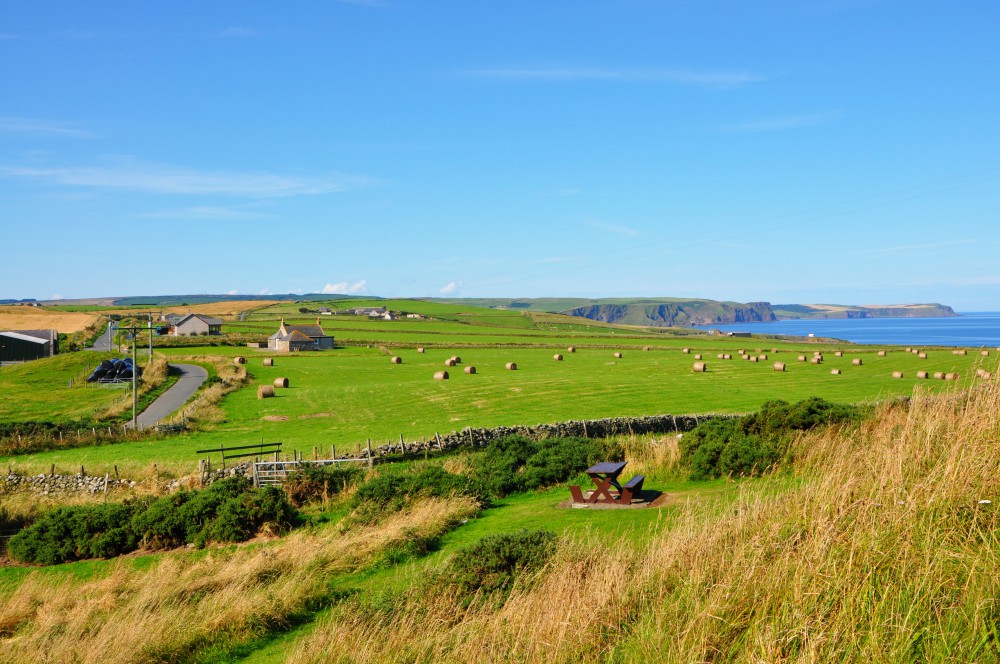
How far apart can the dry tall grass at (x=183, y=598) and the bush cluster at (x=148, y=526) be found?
155 cm

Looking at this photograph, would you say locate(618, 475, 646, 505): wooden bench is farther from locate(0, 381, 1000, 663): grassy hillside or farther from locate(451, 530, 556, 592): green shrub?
locate(451, 530, 556, 592): green shrub

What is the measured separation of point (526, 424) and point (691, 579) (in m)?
31.6

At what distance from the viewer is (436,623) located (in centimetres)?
1050

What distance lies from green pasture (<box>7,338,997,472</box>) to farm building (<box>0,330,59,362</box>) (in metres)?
34.7

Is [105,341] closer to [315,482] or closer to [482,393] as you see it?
[482,393]

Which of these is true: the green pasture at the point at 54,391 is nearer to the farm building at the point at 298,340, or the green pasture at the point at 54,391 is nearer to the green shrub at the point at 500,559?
the farm building at the point at 298,340

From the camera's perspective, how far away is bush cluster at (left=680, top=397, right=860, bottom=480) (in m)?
21.3

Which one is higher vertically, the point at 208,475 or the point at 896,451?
the point at 896,451

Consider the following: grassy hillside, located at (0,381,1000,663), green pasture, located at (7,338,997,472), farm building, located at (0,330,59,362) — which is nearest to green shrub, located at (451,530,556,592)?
grassy hillside, located at (0,381,1000,663)

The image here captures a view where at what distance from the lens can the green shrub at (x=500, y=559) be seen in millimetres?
12559

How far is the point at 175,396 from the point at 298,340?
38.5 meters

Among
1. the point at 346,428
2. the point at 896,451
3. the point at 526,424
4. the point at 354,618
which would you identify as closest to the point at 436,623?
the point at 354,618

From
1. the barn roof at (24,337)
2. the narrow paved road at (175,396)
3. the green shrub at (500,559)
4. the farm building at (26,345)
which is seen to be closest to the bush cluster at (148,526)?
the green shrub at (500,559)

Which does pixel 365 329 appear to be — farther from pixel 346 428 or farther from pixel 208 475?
pixel 208 475
